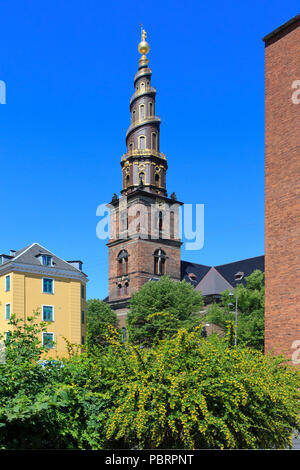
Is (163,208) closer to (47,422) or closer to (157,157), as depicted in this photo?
(157,157)

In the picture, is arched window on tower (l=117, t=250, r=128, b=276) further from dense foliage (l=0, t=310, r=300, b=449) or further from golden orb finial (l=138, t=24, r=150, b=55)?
dense foliage (l=0, t=310, r=300, b=449)

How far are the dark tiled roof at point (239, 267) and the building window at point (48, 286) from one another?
39951mm

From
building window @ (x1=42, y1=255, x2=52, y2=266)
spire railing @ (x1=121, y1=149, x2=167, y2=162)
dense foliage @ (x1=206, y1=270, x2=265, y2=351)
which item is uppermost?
spire railing @ (x1=121, y1=149, x2=167, y2=162)

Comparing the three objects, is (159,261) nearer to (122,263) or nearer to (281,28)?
(122,263)

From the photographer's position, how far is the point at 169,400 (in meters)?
7.66

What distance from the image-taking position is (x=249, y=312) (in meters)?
46.9

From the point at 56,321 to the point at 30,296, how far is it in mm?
3024

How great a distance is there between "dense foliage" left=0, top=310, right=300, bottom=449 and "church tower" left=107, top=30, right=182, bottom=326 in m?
59.8

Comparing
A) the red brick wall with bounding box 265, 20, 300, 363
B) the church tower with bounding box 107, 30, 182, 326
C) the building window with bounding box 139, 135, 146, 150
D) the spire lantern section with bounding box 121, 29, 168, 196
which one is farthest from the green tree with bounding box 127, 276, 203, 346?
the red brick wall with bounding box 265, 20, 300, 363

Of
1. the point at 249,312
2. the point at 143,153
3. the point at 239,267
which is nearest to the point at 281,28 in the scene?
the point at 249,312

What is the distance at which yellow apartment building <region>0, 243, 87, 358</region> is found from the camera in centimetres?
3729

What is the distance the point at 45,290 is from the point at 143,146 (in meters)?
40.4

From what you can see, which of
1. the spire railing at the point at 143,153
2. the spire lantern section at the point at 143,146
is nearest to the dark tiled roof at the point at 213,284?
the spire lantern section at the point at 143,146

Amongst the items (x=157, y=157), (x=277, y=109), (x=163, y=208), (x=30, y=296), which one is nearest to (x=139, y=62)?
(x=157, y=157)
